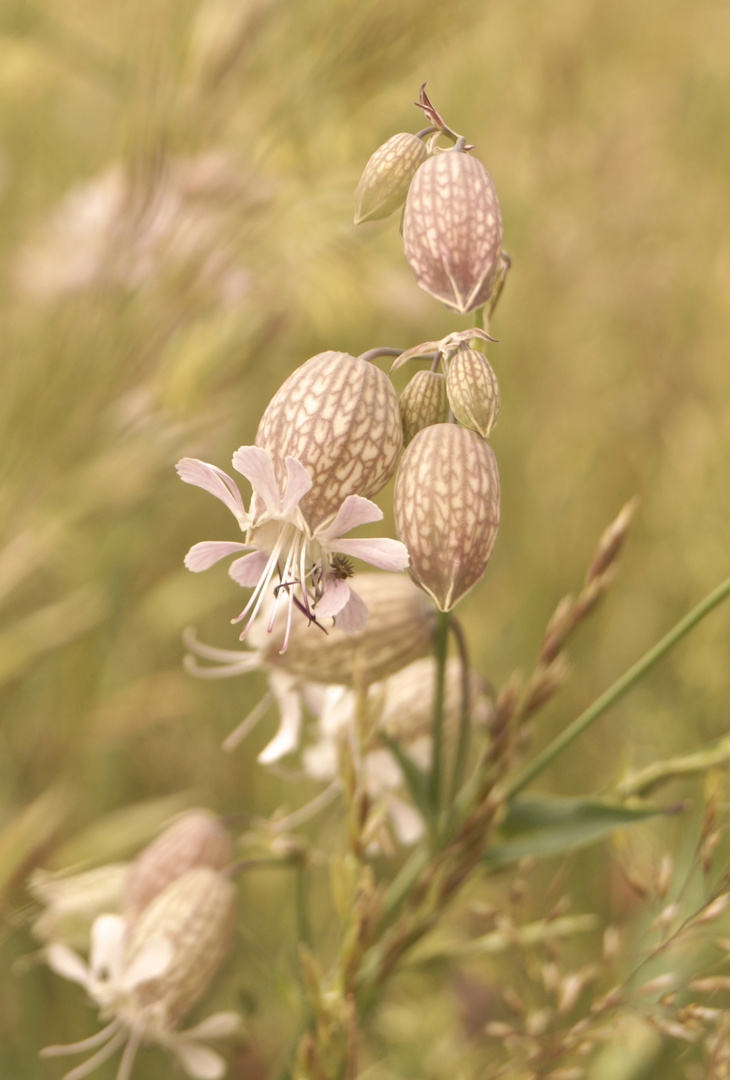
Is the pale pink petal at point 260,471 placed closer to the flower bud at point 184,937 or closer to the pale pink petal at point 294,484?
the pale pink petal at point 294,484

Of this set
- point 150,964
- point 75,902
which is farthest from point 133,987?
point 75,902

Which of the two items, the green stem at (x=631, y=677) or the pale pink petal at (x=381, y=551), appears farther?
the green stem at (x=631, y=677)

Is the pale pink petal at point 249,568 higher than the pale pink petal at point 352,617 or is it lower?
higher

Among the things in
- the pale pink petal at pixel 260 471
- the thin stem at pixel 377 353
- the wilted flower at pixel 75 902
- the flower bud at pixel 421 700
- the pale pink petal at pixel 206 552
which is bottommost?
the wilted flower at pixel 75 902

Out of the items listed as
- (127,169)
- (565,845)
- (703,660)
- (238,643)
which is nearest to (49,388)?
(127,169)

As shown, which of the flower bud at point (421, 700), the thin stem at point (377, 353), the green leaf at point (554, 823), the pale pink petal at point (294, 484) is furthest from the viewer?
the flower bud at point (421, 700)

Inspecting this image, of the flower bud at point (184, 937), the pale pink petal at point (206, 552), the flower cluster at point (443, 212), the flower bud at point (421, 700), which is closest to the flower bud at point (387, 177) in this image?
the flower cluster at point (443, 212)

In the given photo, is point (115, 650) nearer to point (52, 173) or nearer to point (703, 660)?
point (703, 660)

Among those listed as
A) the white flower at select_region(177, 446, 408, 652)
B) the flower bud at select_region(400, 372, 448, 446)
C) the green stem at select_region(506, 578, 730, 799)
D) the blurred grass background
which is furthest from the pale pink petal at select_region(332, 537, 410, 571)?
the blurred grass background
